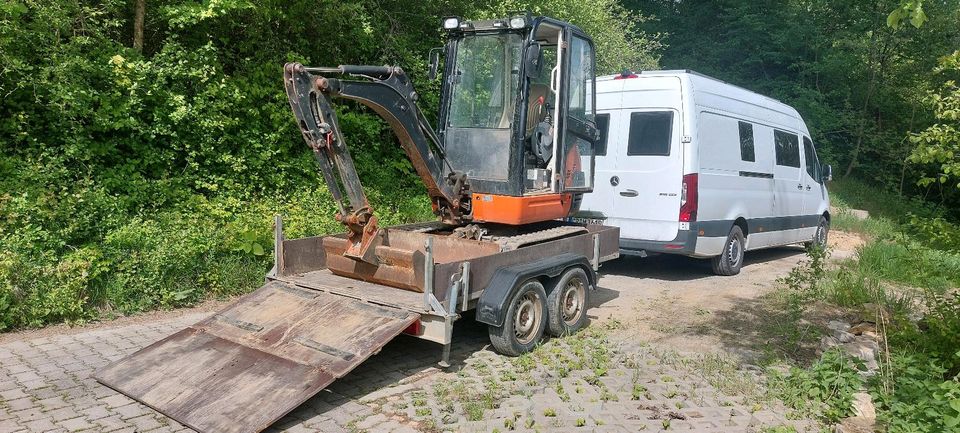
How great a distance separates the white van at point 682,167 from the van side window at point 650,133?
14 millimetres

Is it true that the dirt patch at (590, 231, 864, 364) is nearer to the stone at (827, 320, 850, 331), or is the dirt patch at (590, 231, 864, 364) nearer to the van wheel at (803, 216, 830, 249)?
the stone at (827, 320, 850, 331)

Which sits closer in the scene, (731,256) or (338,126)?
(338,126)

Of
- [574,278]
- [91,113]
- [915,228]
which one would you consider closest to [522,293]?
[574,278]

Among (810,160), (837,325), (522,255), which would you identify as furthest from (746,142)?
(522,255)

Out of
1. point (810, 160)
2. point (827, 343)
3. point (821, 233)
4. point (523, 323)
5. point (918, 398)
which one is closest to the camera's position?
point (918, 398)

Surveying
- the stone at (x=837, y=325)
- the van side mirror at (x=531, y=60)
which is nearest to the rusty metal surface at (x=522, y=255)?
the van side mirror at (x=531, y=60)

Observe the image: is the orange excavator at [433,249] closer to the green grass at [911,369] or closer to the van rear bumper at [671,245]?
the van rear bumper at [671,245]

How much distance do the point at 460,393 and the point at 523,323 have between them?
127 centimetres

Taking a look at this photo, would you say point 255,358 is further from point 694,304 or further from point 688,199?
point 688,199

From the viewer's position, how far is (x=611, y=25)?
16078 mm

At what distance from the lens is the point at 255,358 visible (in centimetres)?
477

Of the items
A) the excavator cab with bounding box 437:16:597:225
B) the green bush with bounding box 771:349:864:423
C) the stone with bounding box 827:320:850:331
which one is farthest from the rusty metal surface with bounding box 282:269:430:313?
the stone with bounding box 827:320:850:331

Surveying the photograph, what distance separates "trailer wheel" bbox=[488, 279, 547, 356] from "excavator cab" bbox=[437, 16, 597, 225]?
3.19 ft

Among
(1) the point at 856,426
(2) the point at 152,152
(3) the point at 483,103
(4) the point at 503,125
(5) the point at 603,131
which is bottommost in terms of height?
(1) the point at 856,426
